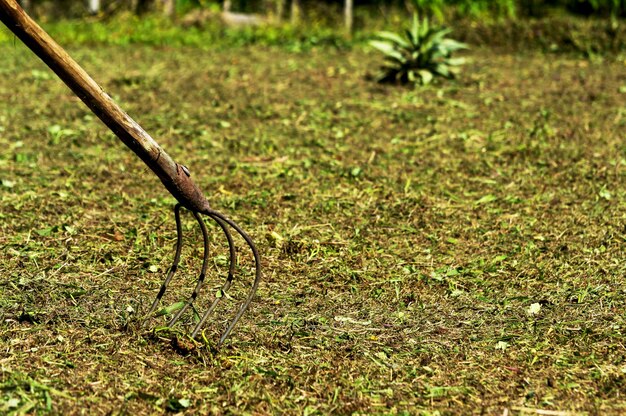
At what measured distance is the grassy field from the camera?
3.29 meters

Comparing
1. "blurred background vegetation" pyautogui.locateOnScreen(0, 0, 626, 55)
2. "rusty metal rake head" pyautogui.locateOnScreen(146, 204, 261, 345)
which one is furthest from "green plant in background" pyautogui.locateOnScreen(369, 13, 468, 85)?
"rusty metal rake head" pyautogui.locateOnScreen(146, 204, 261, 345)

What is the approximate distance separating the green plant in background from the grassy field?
0.66ft

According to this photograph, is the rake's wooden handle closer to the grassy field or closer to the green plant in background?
the grassy field

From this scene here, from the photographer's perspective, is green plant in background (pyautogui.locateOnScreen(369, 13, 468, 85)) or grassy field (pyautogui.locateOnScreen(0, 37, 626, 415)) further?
green plant in background (pyautogui.locateOnScreen(369, 13, 468, 85))

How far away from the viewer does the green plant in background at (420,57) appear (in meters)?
7.84

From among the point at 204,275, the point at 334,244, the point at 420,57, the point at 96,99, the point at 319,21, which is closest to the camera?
the point at 96,99

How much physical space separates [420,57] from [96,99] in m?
5.26

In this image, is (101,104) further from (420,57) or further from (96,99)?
(420,57)

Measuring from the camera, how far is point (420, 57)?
7.91 metres

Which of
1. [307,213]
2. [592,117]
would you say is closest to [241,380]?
[307,213]

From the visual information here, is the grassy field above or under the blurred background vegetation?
under

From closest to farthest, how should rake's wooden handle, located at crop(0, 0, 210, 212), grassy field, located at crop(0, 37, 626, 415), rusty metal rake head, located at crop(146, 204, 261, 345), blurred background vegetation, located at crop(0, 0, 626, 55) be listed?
rake's wooden handle, located at crop(0, 0, 210, 212), grassy field, located at crop(0, 37, 626, 415), rusty metal rake head, located at crop(146, 204, 261, 345), blurred background vegetation, located at crop(0, 0, 626, 55)

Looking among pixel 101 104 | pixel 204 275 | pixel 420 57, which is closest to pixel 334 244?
pixel 204 275

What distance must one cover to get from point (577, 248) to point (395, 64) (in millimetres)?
4228
